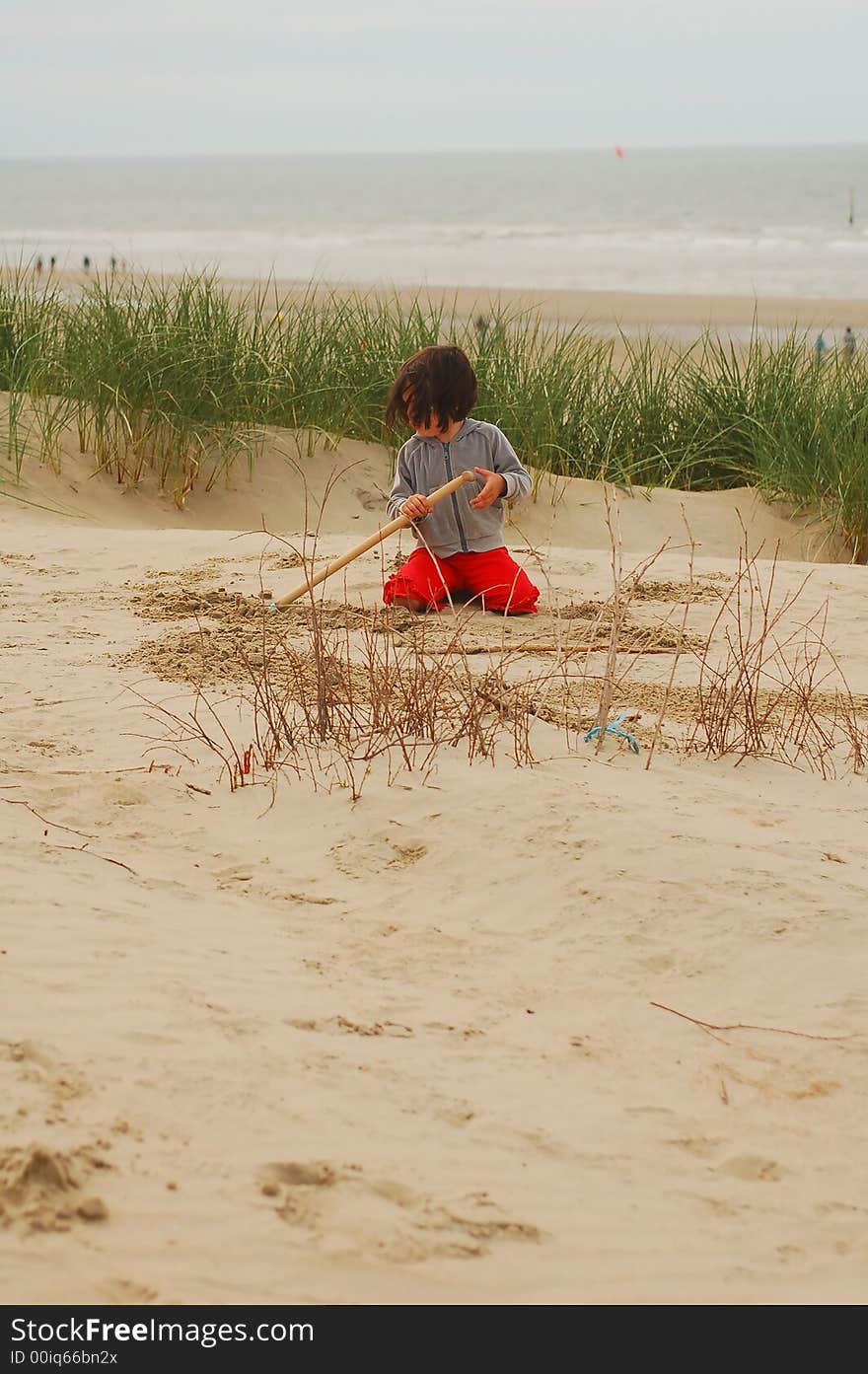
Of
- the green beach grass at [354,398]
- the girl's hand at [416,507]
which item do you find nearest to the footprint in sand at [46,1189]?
the girl's hand at [416,507]

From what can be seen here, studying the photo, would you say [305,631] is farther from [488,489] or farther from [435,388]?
[435,388]

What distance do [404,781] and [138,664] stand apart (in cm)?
120

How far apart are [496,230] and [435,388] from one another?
45634mm

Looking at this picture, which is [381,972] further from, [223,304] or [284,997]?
[223,304]

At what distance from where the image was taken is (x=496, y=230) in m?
47.6

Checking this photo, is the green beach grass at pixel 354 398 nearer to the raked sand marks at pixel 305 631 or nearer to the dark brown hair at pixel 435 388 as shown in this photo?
the raked sand marks at pixel 305 631

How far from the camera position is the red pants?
15.4ft

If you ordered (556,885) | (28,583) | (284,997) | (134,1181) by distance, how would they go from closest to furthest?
(134,1181), (284,997), (556,885), (28,583)

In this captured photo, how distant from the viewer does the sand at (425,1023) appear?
1672 mm

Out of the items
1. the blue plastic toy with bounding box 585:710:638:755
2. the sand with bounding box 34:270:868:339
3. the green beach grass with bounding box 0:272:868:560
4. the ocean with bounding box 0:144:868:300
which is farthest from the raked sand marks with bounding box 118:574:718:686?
the sand with bounding box 34:270:868:339

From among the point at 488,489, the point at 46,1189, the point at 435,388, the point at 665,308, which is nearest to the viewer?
the point at 46,1189

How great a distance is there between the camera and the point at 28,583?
4941 millimetres

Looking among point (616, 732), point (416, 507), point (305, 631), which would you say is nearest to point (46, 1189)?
point (616, 732)
